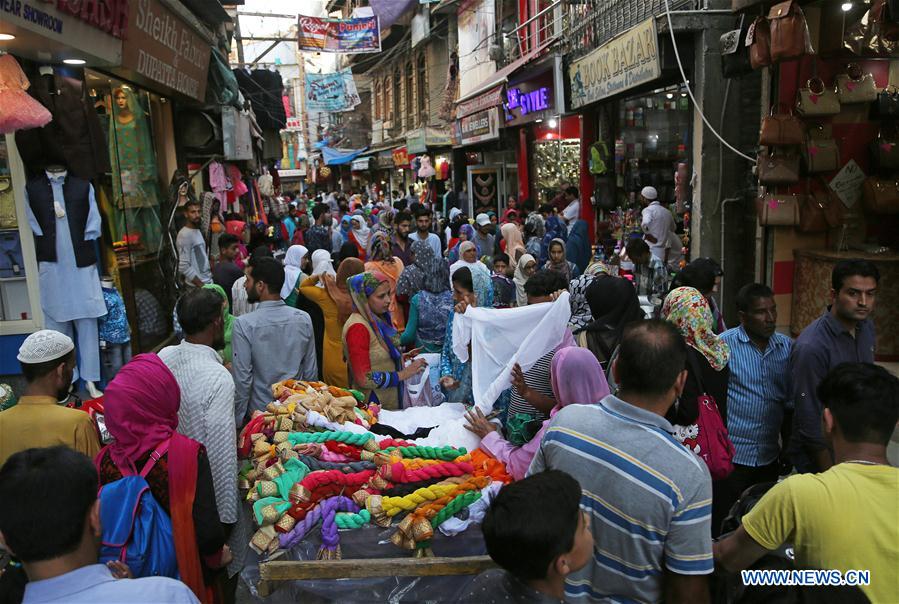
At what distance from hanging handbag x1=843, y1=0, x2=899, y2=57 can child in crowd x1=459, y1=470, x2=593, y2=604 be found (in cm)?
684

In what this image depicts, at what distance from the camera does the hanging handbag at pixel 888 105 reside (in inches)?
285

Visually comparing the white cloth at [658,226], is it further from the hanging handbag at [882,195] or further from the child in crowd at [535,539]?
the child in crowd at [535,539]

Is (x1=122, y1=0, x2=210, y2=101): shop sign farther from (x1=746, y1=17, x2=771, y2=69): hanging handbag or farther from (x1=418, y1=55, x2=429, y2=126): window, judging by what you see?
(x1=418, y1=55, x2=429, y2=126): window

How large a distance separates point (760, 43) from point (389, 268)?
437 centimetres

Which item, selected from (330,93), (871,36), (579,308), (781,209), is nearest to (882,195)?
(781,209)

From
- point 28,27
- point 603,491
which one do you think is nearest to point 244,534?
point 603,491

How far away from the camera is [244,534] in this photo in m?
3.34

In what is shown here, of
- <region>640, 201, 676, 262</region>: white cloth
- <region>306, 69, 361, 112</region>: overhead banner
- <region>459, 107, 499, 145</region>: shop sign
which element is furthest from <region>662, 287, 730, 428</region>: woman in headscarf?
<region>306, 69, 361, 112</region>: overhead banner

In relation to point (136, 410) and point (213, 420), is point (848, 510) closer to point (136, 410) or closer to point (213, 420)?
point (136, 410)

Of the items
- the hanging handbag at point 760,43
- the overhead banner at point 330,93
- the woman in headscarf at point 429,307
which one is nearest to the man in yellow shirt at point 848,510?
the woman in headscarf at point 429,307

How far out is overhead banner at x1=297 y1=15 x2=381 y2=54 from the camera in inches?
759

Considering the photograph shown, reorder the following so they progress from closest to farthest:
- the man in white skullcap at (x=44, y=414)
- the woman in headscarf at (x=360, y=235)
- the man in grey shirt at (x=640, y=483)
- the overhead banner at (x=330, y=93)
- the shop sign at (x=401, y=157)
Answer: the man in grey shirt at (x=640, y=483)
the man in white skullcap at (x=44, y=414)
the woman in headscarf at (x=360, y=235)
the overhead banner at (x=330, y=93)
the shop sign at (x=401, y=157)

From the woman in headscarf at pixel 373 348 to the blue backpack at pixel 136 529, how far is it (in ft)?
6.93

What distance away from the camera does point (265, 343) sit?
4.38m
